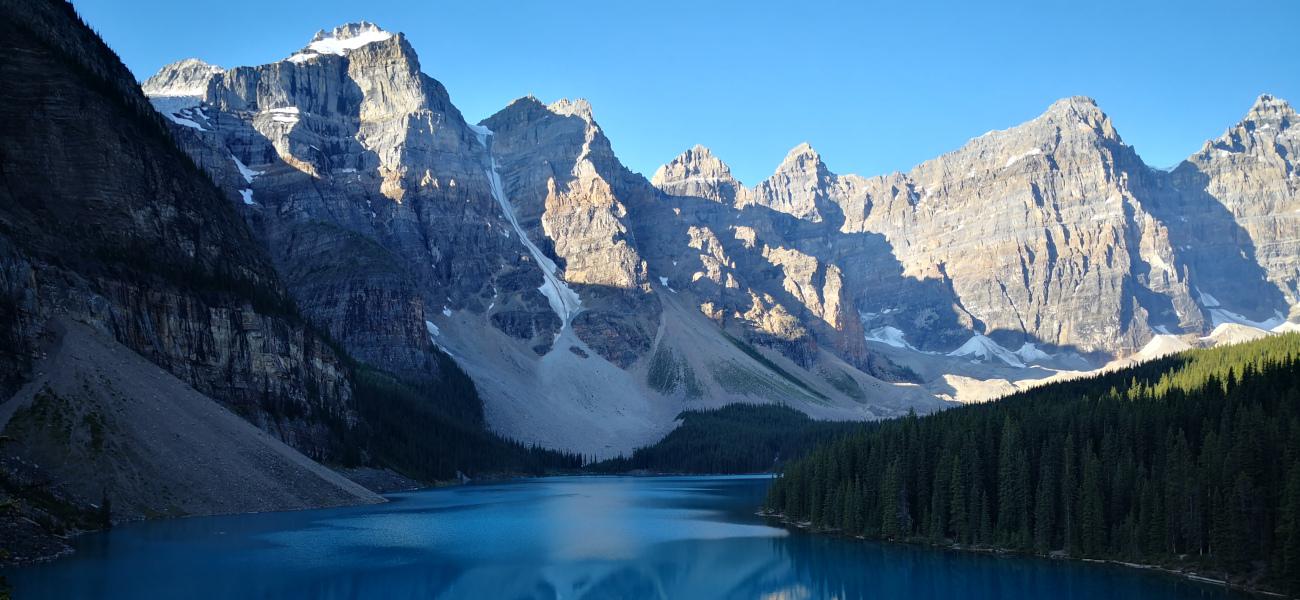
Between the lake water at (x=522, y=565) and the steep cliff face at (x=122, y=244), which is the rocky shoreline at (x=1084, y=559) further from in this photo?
the steep cliff face at (x=122, y=244)

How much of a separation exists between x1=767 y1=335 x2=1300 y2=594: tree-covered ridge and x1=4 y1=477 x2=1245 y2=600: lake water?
355 cm

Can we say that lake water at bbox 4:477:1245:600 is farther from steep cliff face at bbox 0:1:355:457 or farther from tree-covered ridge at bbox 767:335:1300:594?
steep cliff face at bbox 0:1:355:457

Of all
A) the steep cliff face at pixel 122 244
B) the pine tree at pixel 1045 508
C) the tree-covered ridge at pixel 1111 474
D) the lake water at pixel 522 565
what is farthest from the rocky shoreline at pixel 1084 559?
the steep cliff face at pixel 122 244

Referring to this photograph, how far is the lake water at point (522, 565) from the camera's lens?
189 ft

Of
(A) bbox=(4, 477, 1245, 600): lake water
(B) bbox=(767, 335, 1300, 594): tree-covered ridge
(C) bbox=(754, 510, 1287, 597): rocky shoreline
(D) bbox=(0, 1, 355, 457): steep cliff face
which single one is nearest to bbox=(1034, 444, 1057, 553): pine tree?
(B) bbox=(767, 335, 1300, 594): tree-covered ridge

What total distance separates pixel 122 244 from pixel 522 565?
202ft

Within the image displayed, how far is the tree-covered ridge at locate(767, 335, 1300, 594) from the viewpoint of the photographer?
6166 cm

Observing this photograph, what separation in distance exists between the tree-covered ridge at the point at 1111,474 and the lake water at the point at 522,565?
11.7ft

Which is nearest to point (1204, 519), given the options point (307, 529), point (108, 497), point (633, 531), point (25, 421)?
point (633, 531)

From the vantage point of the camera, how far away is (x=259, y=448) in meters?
96.6

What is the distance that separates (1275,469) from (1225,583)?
7.12m

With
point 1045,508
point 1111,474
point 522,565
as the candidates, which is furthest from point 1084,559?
point 522,565

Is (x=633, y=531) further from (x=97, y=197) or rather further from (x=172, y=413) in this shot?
(x=97, y=197)

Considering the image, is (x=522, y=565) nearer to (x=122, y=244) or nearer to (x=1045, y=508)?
(x=1045, y=508)
